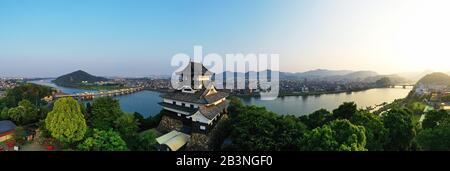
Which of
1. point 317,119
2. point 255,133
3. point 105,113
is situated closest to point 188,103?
point 105,113

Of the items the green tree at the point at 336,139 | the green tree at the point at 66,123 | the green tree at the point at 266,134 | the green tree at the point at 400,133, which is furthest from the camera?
the green tree at the point at 400,133

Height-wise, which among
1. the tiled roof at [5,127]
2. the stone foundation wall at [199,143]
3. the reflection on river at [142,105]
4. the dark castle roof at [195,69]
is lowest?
the reflection on river at [142,105]

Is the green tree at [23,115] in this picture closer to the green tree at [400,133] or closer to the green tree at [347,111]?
the green tree at [347,111]

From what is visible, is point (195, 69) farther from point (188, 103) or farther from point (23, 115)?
point (23, 115)

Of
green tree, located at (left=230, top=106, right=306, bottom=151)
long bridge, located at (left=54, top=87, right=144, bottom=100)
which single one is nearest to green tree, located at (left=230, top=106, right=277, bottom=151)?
green tree, located at (left=230, top=106, right=306, bottom=151)

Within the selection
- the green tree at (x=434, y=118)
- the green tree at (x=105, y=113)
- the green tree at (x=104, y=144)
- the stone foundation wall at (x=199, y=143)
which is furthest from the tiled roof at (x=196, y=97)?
the green tree at (x=434, y=118)
